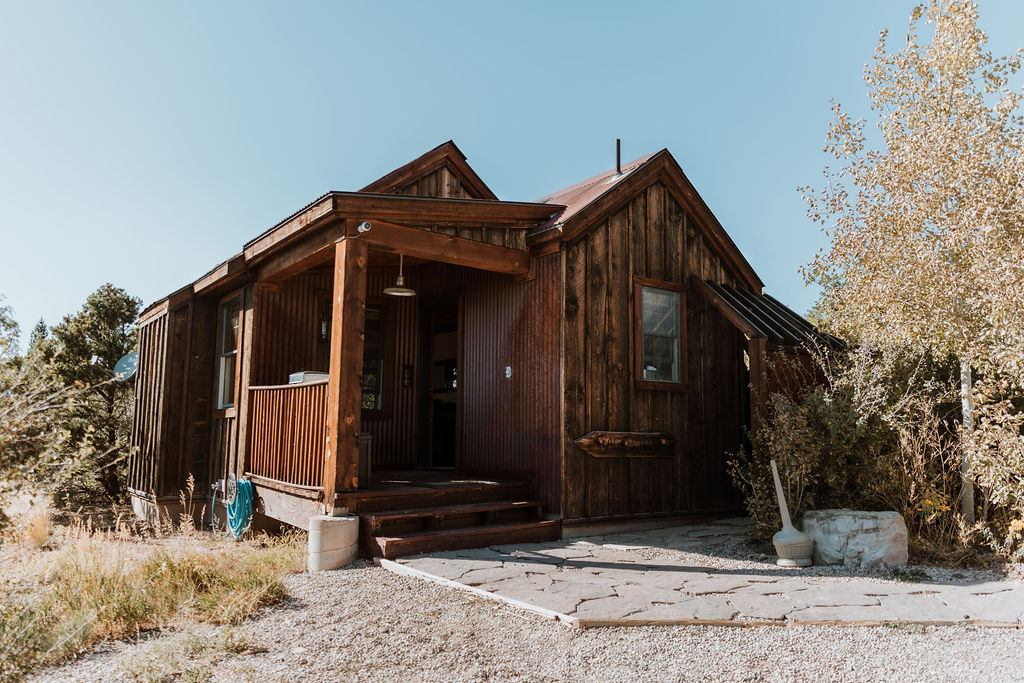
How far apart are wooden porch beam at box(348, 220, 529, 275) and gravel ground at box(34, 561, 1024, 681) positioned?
Result: 3324 mm

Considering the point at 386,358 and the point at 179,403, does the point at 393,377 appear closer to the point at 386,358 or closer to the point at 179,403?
the point at 386,358

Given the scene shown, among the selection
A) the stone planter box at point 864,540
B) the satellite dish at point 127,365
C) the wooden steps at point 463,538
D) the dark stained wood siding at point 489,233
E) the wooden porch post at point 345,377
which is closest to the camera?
the stone planter box at point 864,540

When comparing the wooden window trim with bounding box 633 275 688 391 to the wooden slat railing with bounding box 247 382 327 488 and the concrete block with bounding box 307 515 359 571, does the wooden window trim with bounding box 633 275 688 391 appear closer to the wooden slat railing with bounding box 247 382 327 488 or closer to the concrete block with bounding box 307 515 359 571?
the wooden slat railing with bounding box 247 382 327 488

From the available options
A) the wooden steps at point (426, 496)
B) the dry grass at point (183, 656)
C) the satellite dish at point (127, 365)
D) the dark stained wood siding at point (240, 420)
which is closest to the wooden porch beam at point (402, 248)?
the dark stained wood siding at point (240, 420)

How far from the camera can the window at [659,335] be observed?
25.2 ft

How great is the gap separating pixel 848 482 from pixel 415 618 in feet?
14.8

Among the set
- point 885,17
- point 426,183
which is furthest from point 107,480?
point 885,17

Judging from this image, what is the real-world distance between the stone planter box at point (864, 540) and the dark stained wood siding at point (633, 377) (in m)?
2.20

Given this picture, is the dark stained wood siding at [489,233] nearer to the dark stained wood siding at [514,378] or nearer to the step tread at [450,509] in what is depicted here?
the dark stained wood siding at [514,378]

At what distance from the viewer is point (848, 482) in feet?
21.1

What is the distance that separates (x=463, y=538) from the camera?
5996mm

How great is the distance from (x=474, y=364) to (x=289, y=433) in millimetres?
2291

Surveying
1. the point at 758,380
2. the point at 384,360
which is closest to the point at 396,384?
the point at 384,360

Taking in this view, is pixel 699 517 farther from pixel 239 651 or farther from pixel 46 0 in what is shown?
pixel 46 0
